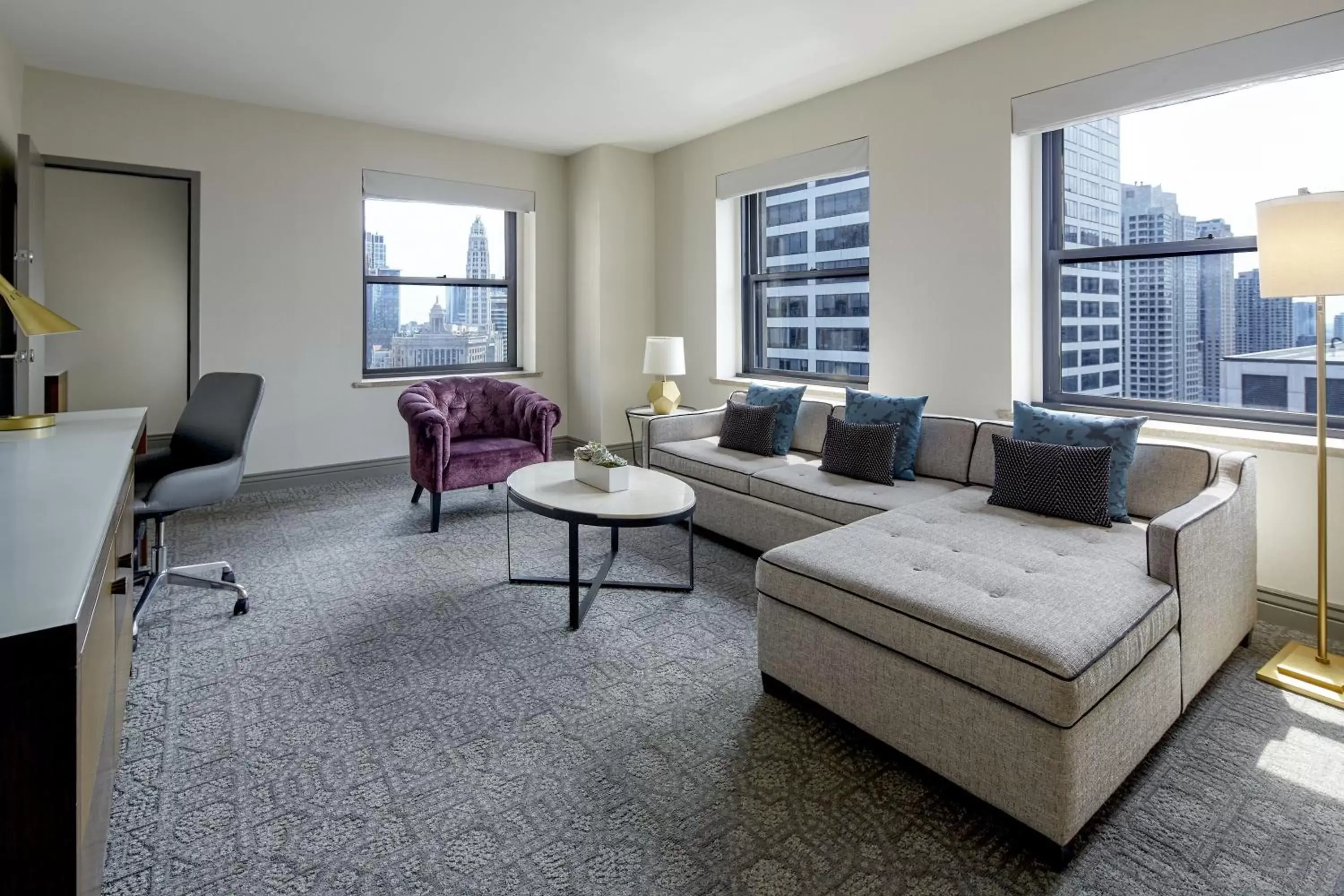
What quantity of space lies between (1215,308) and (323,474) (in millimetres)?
5466

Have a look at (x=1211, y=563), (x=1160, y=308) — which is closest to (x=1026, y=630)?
(x=1211, y=563)

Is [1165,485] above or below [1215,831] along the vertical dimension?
above

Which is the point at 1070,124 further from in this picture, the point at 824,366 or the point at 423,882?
the point at 423,882

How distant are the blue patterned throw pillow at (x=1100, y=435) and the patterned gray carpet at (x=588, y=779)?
70cm

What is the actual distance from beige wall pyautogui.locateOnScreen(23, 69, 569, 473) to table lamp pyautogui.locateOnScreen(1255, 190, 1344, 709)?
524 centimetres

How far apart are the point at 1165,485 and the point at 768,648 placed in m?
1.69

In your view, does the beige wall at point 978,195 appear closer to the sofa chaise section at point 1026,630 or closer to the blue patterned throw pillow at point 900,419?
the blue patterned throw pillow at point 900,419

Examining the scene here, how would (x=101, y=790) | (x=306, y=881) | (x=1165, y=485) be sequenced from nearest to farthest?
1. (x=101, y=790)
2. (x=306, y=881)
3. (x=1165, y=485)

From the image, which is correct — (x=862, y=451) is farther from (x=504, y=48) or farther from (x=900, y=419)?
(x=504, y=48)

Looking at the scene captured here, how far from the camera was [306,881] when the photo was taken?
1.60m

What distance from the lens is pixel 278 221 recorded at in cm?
516

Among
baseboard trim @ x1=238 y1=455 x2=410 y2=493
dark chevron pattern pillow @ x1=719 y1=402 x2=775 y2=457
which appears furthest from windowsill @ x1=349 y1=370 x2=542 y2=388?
dark chevron pattern pillow @ x1=719 y1=402 x2=775 y2=457

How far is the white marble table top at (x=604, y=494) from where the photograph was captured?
9.43 ft

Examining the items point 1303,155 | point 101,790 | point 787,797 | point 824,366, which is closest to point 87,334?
point 824,366
